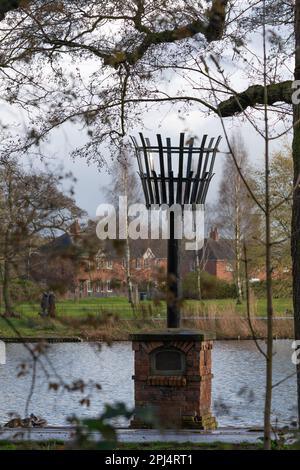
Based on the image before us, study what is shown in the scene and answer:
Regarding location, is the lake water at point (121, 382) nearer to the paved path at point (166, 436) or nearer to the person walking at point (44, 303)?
the paved path at point (166, 436)

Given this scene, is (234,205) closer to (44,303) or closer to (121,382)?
(121,382)

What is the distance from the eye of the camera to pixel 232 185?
172 feet

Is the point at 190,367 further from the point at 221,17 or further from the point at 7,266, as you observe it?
the point at 7,266

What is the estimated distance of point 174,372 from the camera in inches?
479

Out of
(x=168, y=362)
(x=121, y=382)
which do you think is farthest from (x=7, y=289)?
(x=121, y=382)

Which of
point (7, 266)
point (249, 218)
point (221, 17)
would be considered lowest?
point (7, 266)

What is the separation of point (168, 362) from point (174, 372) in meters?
0.14

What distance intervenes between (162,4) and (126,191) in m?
39.4

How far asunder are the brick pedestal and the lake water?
16.0 inches

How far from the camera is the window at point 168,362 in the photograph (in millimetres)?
12167

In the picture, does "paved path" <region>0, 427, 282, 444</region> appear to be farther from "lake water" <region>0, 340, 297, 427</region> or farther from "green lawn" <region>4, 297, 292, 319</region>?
"green lawn" <region>4, 297, 292, 319</region>

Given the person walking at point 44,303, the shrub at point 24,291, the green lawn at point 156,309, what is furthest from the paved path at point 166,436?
the shrub at point 24,291

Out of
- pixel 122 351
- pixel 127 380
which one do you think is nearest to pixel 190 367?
pixel 127 380
